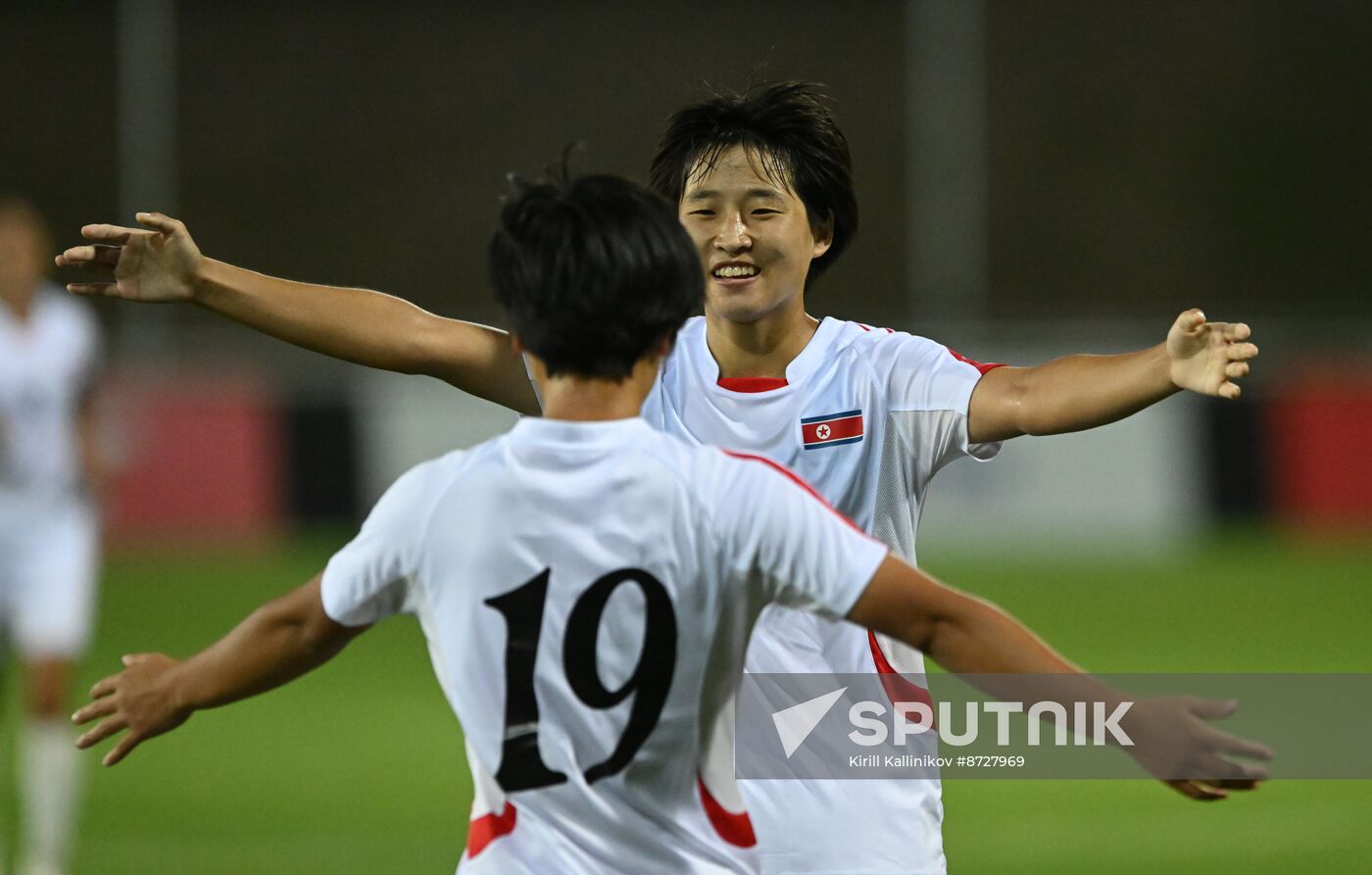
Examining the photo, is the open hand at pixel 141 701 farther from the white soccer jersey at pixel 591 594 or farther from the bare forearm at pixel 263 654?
the white soccer jersey at pixel 591 594

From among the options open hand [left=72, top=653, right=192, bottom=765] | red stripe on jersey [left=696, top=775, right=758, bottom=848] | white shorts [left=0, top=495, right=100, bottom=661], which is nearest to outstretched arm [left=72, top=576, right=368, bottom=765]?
open hand [left=72, top=653, right=192, bottom=765]

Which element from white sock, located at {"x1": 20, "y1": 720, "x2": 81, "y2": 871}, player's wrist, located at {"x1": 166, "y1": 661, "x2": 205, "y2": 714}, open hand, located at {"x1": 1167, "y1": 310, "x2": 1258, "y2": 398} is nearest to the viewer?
player's wrist, located at {"x1": 166, "y1": 661, "x2": 205, "y2": 714}

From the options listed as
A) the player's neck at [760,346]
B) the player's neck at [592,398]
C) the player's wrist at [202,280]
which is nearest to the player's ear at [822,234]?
the player's neck at [760,346]

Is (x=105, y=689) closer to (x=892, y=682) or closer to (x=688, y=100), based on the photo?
(x=892, y=682)

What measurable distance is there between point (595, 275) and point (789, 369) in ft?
4.40

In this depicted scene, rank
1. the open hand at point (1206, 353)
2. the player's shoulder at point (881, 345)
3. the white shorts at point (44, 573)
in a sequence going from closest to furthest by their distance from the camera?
the open hand at point (1206, 353), the player's shoulder at point (881, 345), the white shorts at point (44, 573)

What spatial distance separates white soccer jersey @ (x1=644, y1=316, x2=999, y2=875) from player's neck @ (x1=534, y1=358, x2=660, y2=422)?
1060mm

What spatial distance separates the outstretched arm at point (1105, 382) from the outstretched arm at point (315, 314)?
0.98m

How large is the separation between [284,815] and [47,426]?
195 cm

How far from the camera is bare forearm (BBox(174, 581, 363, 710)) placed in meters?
2.95

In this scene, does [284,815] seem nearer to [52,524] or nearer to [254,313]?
[52,524]

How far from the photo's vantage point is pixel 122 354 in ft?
70.5

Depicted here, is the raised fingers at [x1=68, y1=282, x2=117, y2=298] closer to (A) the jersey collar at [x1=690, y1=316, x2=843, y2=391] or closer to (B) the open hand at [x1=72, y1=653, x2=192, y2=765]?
(B) the open hand at [x1=72, y1=653, x2=192, y2=765]

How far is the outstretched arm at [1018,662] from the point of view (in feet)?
9.16
